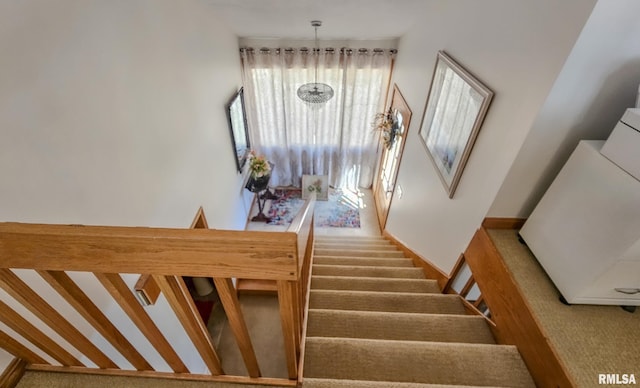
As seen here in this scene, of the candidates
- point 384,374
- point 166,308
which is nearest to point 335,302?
point 384,374

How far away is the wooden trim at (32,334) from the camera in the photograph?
88 centimetres

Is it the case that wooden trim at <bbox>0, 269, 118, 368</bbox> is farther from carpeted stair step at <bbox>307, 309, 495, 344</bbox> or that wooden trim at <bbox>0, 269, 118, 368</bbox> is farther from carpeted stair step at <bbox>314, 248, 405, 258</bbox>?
carpeted stair step at <bbox>314, 248, 405, 258</bbox>

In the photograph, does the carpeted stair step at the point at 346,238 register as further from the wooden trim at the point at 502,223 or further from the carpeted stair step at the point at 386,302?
the wooden trim at the point at 502,223

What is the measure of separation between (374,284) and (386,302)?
347 millimetres

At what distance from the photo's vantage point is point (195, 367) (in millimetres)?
2473

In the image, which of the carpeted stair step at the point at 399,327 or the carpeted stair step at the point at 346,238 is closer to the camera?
the carpeted stair step at the point at 399,327

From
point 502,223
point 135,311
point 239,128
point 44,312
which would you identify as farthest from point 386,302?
point 239,128

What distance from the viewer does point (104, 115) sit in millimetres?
1383

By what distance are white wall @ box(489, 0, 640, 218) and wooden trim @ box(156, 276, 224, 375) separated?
150 cm

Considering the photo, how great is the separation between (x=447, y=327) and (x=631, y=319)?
0.77 meters

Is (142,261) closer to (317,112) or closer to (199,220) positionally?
(199,220)

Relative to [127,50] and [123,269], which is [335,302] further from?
[127,50]

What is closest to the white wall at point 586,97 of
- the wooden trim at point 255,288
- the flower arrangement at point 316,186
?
the wooden trim at point 255,288

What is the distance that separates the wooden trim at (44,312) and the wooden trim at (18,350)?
0.16m
